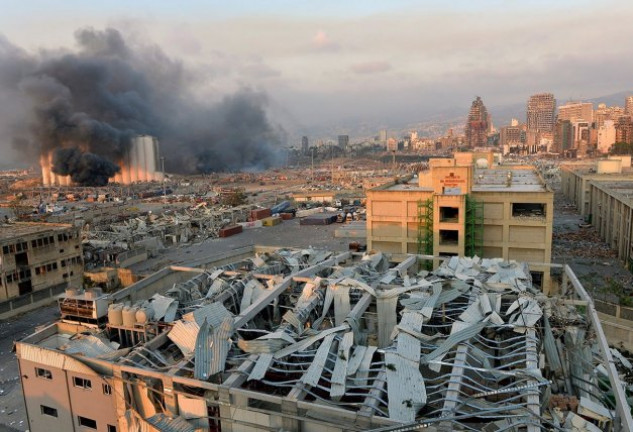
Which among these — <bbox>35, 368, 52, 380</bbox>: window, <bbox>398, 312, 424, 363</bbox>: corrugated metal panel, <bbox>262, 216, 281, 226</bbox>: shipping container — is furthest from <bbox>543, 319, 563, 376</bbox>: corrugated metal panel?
<bbox>262, 216, 281, 226</bbox>: shipping container

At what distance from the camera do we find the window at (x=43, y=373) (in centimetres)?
699

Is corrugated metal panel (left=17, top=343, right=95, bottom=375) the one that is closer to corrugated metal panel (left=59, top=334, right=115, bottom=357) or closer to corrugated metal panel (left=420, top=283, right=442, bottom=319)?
corrugated metal panel (left=59, top=334, right=115, bottom=357)

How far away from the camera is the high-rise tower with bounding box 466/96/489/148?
6378 inches

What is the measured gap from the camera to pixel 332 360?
19.3 feet

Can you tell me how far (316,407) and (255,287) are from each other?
4520 millimetres

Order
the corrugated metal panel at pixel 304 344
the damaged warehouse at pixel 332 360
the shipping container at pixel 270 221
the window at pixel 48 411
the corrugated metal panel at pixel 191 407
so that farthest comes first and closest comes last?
the shipping container at pixel 270 221 → the window at pixel 48 411 → the corrugated metal panel at pixel 304 344 → the corrugated metal panel at pixel 191 407 → the damaged warehouse at pixel 332 360

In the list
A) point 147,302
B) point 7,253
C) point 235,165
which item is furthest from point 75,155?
point 147,302

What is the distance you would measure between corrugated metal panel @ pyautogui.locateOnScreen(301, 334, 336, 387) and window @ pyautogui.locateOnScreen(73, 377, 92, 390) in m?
3.25

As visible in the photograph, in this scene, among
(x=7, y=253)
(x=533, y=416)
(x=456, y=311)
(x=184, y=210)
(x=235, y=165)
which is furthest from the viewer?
(x=235, y=165)

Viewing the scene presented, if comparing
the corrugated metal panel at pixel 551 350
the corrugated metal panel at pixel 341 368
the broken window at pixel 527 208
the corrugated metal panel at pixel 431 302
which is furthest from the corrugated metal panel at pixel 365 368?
the broken window at pixel 527 208

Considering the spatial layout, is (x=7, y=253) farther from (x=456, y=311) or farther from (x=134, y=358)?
(x=456, y=311)

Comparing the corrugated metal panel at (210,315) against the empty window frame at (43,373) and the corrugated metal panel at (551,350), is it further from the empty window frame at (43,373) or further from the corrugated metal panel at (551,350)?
the corrugated metal panel at (551,350)

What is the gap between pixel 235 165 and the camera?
112312 millimetres

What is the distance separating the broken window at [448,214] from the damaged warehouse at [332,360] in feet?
23.4
